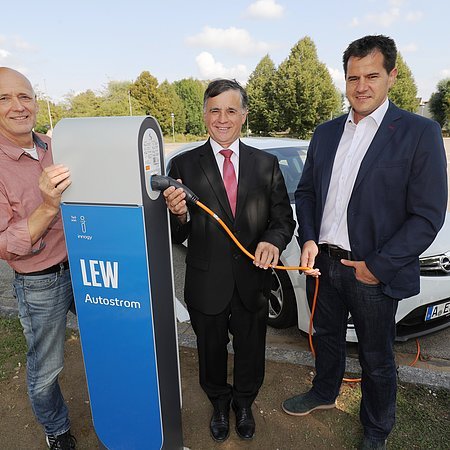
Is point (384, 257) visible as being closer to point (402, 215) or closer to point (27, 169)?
point (402, 215)

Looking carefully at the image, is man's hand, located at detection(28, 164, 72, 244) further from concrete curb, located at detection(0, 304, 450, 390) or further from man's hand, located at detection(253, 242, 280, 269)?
concrete curb, located at detection(0, 304, 450, 390)

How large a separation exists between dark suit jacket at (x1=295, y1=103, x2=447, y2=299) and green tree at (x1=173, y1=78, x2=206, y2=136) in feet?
176

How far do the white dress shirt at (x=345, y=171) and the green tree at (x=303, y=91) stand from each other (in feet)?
98.8

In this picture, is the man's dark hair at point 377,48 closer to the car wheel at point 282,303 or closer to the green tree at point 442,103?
the car wheel at point 282,303

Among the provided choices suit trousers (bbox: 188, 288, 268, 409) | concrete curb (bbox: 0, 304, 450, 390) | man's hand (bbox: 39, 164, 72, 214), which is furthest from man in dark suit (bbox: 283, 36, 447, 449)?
man's hand (bbox: 39, 164, 72, 214)

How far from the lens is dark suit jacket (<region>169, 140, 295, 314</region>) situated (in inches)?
76.2

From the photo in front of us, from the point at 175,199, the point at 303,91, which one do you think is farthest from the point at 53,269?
the point at 303,91

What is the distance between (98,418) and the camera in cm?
195

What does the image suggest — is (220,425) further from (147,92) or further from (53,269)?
(147,92)

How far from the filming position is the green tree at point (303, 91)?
30.1 metres

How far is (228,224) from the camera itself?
6.35 ft

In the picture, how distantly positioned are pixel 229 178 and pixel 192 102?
59.7 metres

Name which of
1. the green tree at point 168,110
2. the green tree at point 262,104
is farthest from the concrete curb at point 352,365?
the green tree at point 168,110

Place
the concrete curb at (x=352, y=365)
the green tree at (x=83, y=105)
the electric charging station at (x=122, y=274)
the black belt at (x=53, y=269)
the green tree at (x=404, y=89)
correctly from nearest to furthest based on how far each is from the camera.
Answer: the electric charging station at (x=122, y=274), the black belt at (x=53, y=269), the concrete curb at (x=352, y=365), the green tree at (x=404, y=89), the green tree at (x=83, y=105)
